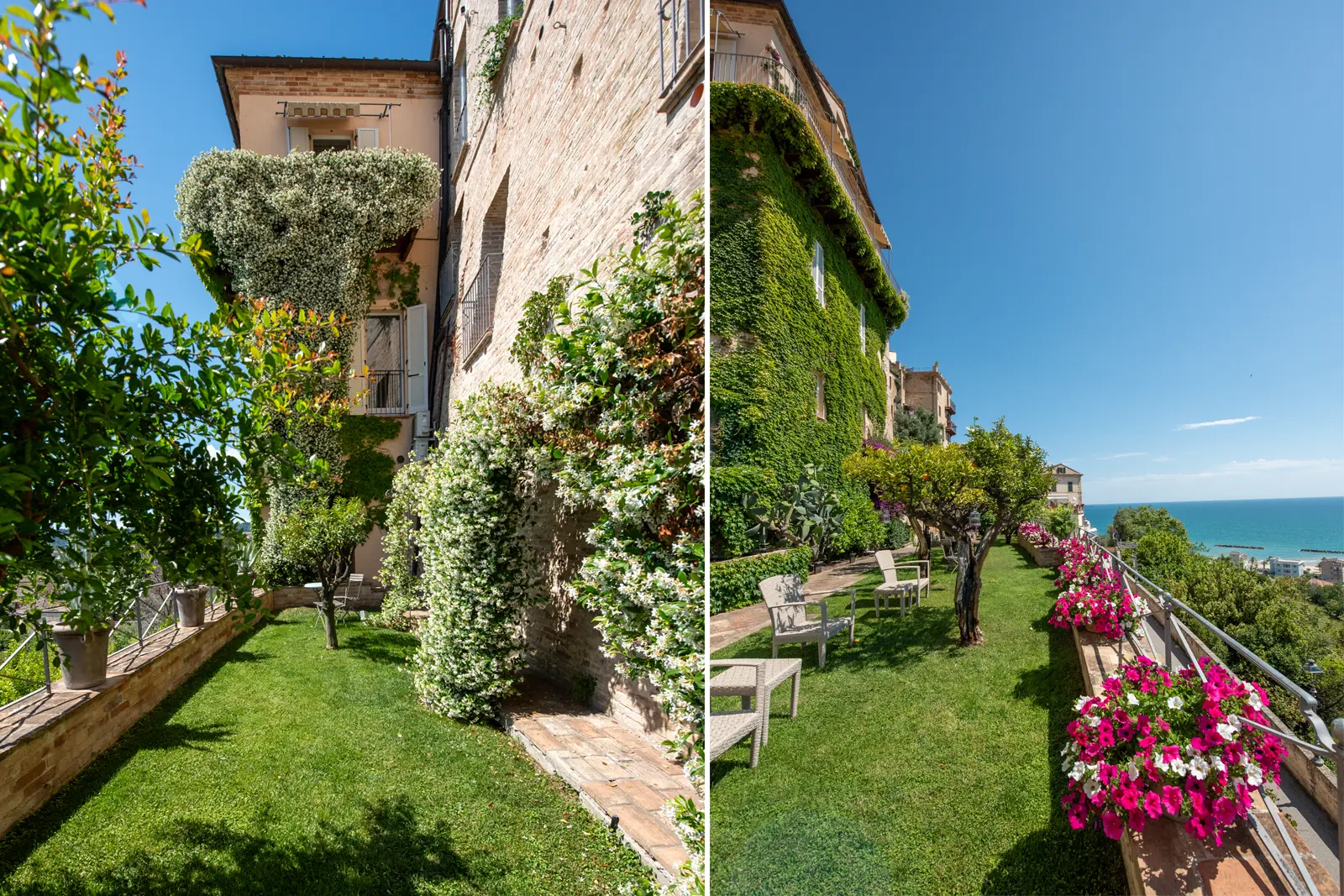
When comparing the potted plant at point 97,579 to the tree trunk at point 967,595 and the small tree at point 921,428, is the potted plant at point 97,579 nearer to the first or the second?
the small tree at point 921,428

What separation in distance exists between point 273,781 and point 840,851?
12.0ft

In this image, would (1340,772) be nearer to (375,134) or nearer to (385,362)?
(385,362)

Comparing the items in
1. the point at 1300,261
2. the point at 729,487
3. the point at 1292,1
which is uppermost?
the point at 1292,1

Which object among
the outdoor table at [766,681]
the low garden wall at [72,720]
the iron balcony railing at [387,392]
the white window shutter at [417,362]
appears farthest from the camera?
the iron balcony railing at [387,392]

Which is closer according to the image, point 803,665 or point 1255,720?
point 1255,720

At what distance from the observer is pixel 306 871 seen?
9.37 ft

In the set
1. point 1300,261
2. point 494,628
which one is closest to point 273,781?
point 494,628

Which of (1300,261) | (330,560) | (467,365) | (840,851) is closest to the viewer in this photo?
(1300,261)

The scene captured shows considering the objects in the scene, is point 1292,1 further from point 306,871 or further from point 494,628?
point 494,628

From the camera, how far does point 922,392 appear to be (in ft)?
5.41

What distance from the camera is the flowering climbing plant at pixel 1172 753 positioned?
1.33 meters

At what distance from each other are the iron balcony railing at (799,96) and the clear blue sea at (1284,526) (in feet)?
2.59

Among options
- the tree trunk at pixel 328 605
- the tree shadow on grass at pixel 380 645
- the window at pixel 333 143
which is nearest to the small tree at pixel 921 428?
the tree shadow on grass at pixel 380 645

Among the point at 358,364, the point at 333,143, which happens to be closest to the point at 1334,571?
the point at 358,364
